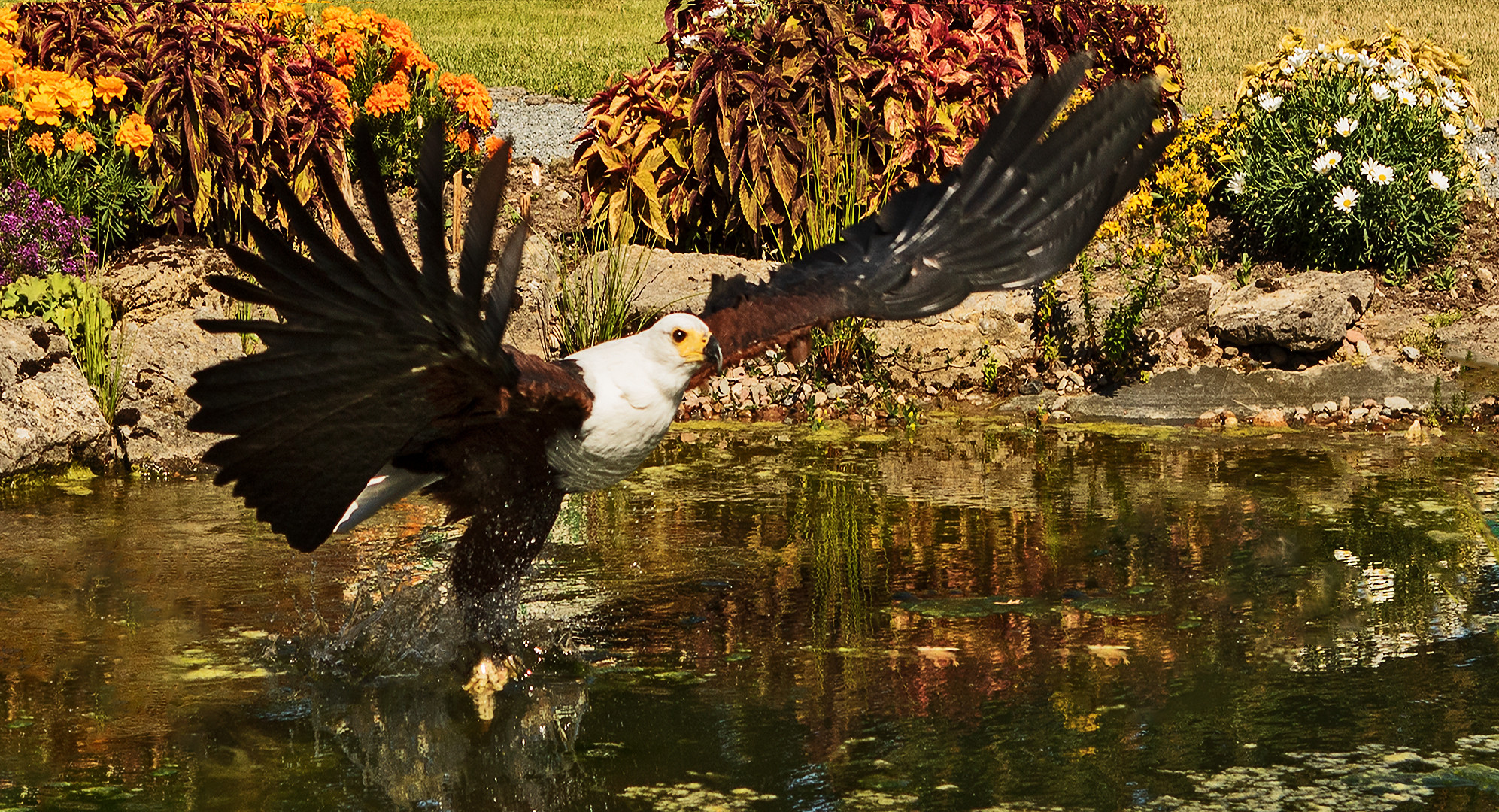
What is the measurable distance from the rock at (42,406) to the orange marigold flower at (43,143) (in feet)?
3.53

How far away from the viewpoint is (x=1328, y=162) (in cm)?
810

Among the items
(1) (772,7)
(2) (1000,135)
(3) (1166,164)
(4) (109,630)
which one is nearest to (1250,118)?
(3) (1166,164)

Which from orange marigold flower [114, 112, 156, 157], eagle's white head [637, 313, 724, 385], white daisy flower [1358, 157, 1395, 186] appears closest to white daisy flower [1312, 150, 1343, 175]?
white daisy flower [1358, 157, 1395, 186]

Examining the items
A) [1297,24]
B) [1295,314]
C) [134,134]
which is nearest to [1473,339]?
[1295,314]

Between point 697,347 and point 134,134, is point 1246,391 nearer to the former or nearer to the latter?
point 697,347

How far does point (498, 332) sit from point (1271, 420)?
4.64 m

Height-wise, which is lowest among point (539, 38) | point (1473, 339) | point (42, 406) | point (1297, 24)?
point (42, 406)

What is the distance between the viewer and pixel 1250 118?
28.4ft

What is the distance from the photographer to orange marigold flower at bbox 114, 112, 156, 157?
713 cm

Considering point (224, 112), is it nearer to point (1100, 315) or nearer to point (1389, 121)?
point (1100, 315)

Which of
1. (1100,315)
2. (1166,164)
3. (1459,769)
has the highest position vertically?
(1166,164)

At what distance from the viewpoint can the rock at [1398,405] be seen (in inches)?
273

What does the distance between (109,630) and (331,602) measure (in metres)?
0.63

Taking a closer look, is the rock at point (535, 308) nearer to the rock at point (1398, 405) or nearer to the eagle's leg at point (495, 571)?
the eagle's leg at point (495, 571)
